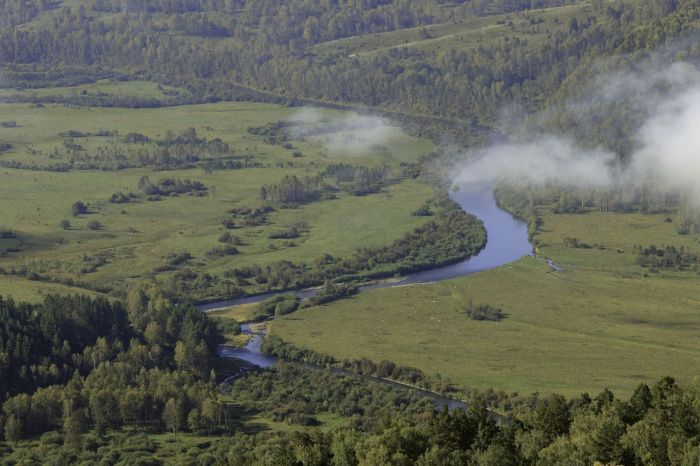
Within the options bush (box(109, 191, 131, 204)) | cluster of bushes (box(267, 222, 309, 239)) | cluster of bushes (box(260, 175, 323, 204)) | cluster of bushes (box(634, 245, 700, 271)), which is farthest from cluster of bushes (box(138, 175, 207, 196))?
cluster of bushes (box(634, 245, 700, 271))

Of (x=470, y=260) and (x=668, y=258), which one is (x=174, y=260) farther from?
(x=668, y=258)

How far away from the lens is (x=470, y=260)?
14000 cm

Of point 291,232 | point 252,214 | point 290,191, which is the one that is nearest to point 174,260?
point 291,232

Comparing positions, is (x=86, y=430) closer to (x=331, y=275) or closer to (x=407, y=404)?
(x=407, y=404)

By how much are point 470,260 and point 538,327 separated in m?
26.2

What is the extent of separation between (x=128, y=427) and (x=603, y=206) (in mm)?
83648

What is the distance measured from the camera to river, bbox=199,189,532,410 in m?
109

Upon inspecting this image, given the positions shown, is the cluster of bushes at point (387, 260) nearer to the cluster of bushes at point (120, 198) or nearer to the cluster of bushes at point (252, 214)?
the cluster of bushes at point (252, 214)

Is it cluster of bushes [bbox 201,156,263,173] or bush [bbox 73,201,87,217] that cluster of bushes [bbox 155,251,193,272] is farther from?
cluster of bushes [bbox 201,156,263,173]

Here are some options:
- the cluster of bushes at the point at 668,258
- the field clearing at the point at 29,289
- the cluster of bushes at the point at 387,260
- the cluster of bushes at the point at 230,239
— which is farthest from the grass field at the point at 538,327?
the cluster of bushes at the point at 230,239

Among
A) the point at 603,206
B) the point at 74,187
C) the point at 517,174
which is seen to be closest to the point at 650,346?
the point at 603,206

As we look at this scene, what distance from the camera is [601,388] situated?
9794 centimetres

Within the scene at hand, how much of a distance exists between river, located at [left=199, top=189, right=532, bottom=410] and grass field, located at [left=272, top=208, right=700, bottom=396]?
9.08 feet

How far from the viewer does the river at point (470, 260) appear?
10938 cm
